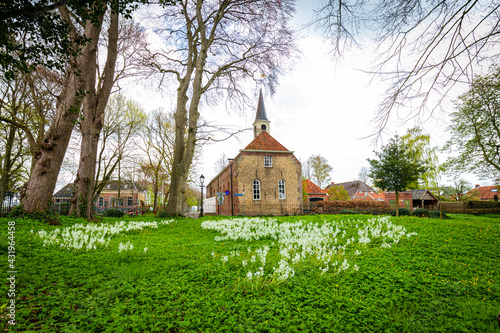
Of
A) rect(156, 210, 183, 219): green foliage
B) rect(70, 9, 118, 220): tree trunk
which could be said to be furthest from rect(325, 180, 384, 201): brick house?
rect(70, 9, 118, 220): tree trunk

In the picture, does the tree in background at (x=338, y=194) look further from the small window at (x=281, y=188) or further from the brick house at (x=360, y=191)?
the small window at (x=281, y=188)

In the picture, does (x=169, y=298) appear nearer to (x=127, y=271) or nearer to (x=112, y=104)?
(x=127, y=271)

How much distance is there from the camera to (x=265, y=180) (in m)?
26.1

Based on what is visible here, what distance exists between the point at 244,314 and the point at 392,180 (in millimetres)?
21560

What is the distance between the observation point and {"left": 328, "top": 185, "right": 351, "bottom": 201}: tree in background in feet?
126

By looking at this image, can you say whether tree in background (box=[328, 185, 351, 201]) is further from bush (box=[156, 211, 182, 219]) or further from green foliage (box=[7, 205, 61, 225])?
green foliage (box=[7, 205, 61, 225])

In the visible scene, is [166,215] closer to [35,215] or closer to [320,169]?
[35,215]

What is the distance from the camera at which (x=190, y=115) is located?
50.1ft

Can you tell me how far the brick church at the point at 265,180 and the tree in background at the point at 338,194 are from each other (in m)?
15.0

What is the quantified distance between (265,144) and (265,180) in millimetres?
4231

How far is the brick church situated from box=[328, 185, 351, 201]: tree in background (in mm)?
14975

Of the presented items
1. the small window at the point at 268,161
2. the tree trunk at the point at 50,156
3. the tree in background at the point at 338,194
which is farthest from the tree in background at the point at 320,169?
the tree trunk at the point at 50,156

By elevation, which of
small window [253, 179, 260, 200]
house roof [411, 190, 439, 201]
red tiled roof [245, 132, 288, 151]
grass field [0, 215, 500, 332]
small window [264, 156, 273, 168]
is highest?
red tiled roof [245, 132, 288, 151]

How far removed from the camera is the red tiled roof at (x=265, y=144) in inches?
1050
